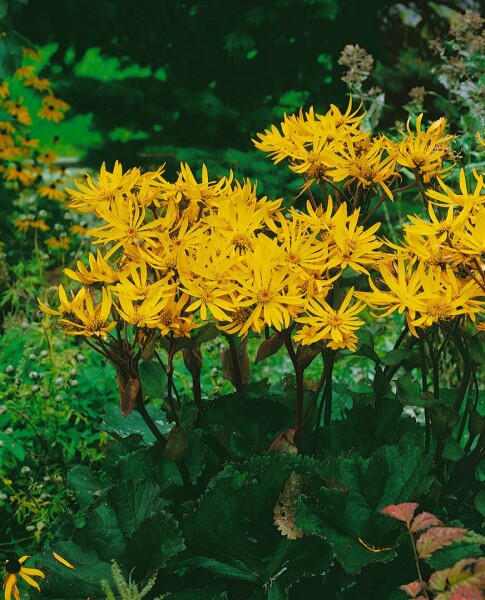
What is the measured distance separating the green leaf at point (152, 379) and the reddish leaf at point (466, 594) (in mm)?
872

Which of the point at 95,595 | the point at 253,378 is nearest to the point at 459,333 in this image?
the point at 95,595

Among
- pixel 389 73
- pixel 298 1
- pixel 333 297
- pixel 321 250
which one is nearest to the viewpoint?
pixel 321 250

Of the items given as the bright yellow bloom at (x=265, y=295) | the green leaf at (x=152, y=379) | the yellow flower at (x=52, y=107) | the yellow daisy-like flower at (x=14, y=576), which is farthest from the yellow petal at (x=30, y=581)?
the yellow flower at (x=52, y=107)

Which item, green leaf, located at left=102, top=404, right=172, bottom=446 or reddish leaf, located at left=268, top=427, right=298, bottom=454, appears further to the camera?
green leaf, located at left=102, top=404, right=172, bottom=446

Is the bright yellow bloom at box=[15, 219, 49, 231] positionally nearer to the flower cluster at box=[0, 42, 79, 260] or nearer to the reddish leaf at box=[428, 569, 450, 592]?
the flower cluster at box=[0, 42, 79, 260]

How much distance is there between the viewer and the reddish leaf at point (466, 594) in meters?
1.03

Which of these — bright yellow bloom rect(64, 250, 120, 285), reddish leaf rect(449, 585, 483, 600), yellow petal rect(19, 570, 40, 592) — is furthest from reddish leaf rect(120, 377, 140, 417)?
reddish leaf rect(449, 585, 483, 600)

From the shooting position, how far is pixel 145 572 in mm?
1587

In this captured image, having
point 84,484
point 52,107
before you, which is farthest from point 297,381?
point 52,107

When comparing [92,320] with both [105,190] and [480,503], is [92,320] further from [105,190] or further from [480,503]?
[480,503]

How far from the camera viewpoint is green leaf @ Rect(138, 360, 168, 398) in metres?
1.79

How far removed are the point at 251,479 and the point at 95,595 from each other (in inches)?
14.6

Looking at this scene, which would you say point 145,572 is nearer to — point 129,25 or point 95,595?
point 95,595

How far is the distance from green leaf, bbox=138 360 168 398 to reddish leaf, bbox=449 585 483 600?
0.87 metres
